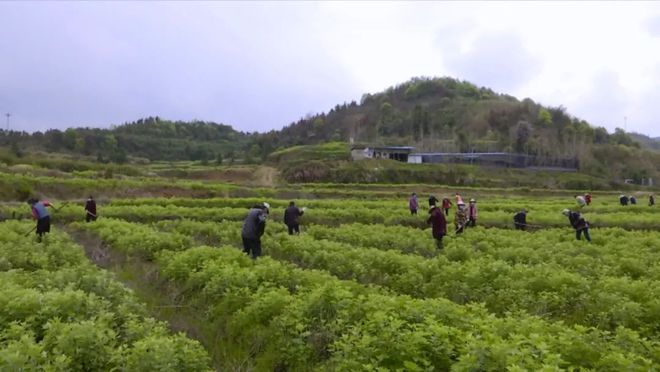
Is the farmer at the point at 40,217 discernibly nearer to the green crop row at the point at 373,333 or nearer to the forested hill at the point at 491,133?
the green crop row at the point at 373,333

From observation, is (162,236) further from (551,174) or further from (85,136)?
(85,136)

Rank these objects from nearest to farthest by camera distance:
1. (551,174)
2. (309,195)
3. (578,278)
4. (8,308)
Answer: (8,308) → (578,278) → (309,195) → (551,174)

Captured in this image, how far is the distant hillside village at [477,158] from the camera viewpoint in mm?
107250

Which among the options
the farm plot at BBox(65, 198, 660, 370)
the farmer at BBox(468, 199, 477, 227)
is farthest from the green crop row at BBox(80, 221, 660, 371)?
the farmer at BBox(468, 199, 477, 227)

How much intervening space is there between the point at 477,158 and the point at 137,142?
10206 centimetres

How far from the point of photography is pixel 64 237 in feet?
61.2

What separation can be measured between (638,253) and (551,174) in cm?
8794

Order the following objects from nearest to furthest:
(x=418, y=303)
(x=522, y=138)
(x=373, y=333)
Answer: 1. (x=373, y=333)
2. (x=418, y=303)
3. (x=522, y=138)

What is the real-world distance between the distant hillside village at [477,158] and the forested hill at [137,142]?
4530 cm

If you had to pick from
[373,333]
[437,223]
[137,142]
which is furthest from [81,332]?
[137,142]

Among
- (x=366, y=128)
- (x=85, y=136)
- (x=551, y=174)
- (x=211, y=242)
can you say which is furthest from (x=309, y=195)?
(x=366, y=128)

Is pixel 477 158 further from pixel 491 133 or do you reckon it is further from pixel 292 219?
pixel 292 219

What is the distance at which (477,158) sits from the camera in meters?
109

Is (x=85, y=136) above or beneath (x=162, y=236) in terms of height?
above
